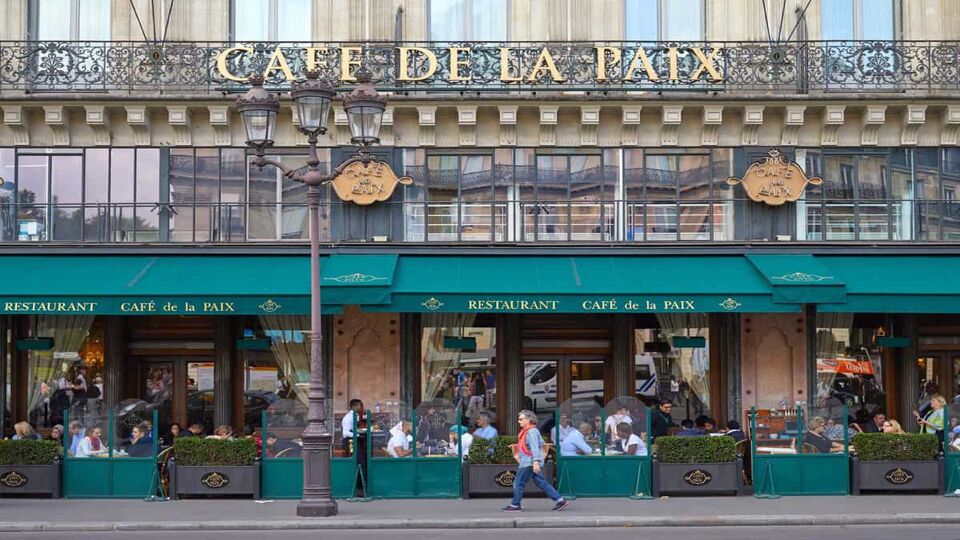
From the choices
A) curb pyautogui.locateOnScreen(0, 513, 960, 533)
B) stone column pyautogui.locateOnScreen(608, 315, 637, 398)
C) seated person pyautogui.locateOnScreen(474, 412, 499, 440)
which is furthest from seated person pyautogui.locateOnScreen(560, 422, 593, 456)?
stone column pyautogui.locateOnScreen(608, 315, 637, 398)

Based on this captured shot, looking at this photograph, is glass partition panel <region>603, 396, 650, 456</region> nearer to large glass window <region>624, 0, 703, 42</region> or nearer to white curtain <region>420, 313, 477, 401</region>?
white curtain <region>420, 313, 477, 401</region>

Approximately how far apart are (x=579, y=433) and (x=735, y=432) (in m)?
2.89

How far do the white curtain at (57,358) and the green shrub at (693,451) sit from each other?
10.4 meters

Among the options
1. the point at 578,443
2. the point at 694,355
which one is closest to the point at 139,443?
the point at 578,443

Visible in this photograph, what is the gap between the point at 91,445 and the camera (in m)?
18.5

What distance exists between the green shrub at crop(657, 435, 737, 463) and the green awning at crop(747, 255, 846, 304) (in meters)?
3.06

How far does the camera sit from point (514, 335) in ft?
72.5

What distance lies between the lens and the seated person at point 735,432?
64.0 ft

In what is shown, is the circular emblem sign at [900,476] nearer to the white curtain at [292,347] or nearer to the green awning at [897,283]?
the green awning at [897,283]

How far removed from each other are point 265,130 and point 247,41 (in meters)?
6.03

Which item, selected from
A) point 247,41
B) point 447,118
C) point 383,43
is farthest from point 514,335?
point 247,41

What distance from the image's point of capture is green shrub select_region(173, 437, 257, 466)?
18.0 m

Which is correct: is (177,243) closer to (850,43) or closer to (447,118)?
(447,118)

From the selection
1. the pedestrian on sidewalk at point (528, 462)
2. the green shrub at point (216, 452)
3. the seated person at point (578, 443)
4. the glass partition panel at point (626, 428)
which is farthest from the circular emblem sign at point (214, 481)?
the glass partition panel at point (626, 428)
